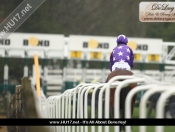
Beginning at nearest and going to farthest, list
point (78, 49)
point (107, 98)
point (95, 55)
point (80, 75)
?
point (107, 98)
point (78, 49)
point (95, 55)
point (80, 75)

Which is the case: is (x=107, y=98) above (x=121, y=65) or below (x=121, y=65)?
below

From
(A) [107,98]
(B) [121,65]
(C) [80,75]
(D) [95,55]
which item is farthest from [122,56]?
(C) [80,75]

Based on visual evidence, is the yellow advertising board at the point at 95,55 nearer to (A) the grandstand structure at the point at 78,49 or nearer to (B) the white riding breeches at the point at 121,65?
(A) the grandstand structure at the point at 78,49

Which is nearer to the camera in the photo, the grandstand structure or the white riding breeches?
the white riding breeches

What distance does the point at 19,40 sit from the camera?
13.6 meters

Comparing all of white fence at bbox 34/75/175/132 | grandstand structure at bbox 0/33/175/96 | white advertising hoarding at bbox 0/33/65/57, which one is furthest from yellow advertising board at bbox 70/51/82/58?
white fence at bbox 34/75/175/132

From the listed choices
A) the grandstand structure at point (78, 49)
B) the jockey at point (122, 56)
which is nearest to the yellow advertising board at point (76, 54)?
the grandstand structure at point (78, 49)

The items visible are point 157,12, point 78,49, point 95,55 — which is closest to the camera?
point 157,12

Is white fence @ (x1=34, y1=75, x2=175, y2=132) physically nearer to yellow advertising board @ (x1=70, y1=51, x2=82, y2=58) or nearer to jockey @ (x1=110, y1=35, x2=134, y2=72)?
jockey @ (x1=110, y1=35, x2=134, y2=72)

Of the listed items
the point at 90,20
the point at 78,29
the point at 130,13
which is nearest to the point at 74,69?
the point at 78,29

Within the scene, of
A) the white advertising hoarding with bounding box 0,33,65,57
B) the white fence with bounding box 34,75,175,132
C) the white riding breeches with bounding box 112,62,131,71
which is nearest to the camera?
the white fence with bounding box 34,75,175,132

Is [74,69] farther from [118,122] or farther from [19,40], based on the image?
[118,122]

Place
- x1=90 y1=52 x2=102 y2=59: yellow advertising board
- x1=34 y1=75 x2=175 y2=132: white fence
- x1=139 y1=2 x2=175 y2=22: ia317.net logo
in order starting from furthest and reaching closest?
1. x1=90 y1=52 x2=102 y2=59: yellow advertising board
2. x1=139 y1=2 x2=175 y2=22: ia317.net logo
3. x1=34 y1=75 x2=175 y2=132: white fence

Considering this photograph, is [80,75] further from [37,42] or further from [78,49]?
[37,42]
